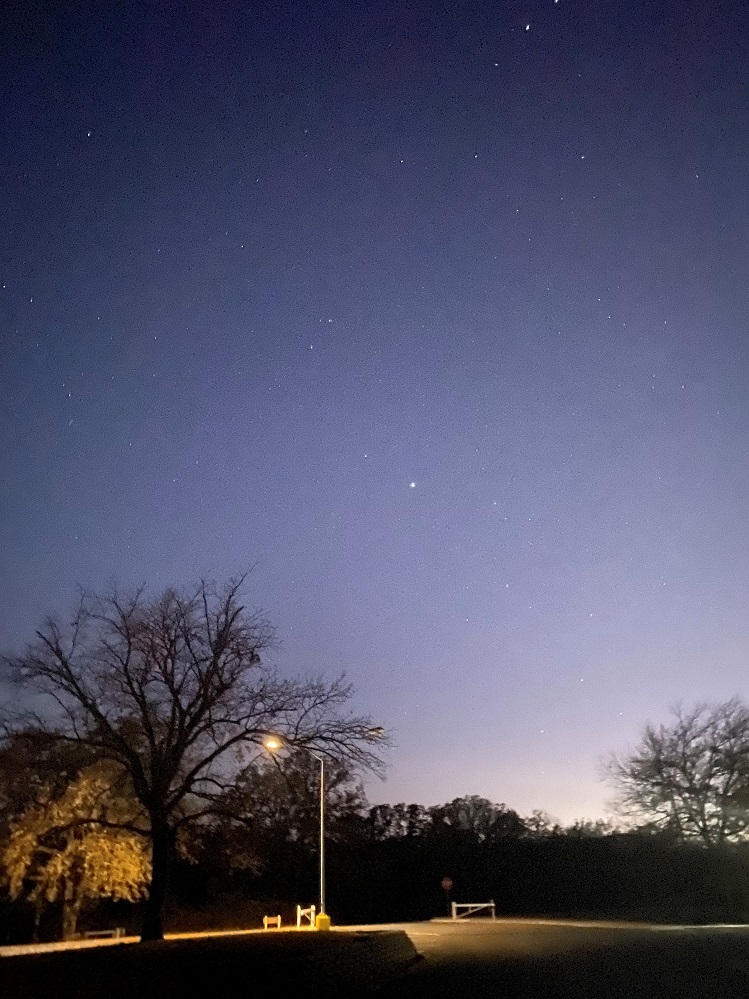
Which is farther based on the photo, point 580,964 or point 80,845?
point 80,845

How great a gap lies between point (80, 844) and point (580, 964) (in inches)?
643

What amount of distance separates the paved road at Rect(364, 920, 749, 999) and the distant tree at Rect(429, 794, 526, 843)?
46.7 meters

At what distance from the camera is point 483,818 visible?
8506cm

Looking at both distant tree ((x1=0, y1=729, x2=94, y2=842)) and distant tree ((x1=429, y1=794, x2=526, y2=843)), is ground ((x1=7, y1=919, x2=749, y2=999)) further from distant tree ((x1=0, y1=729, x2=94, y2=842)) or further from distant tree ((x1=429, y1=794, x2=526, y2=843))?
distant tree ((x1=429, y1=794, x2=526, y2=843))

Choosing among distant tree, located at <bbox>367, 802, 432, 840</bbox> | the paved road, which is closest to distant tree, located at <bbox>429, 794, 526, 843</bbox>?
distant tree, located at <bbox>367, 802, 432, 840</bbox>

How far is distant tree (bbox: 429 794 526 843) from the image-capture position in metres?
78.4

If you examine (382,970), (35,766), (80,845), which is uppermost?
(35,766)

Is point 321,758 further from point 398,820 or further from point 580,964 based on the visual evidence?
point 398,820

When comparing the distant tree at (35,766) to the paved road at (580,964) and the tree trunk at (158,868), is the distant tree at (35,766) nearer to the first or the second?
the tree trunk at (158,868)

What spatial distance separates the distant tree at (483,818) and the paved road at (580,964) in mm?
46668

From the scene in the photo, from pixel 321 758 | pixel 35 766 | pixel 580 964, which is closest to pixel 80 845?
pixel 35 766

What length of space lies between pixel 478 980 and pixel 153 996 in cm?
713

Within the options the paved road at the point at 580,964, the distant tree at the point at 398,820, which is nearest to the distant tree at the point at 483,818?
the distant tree at the point at 398,820

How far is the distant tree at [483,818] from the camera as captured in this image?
78.4 m
